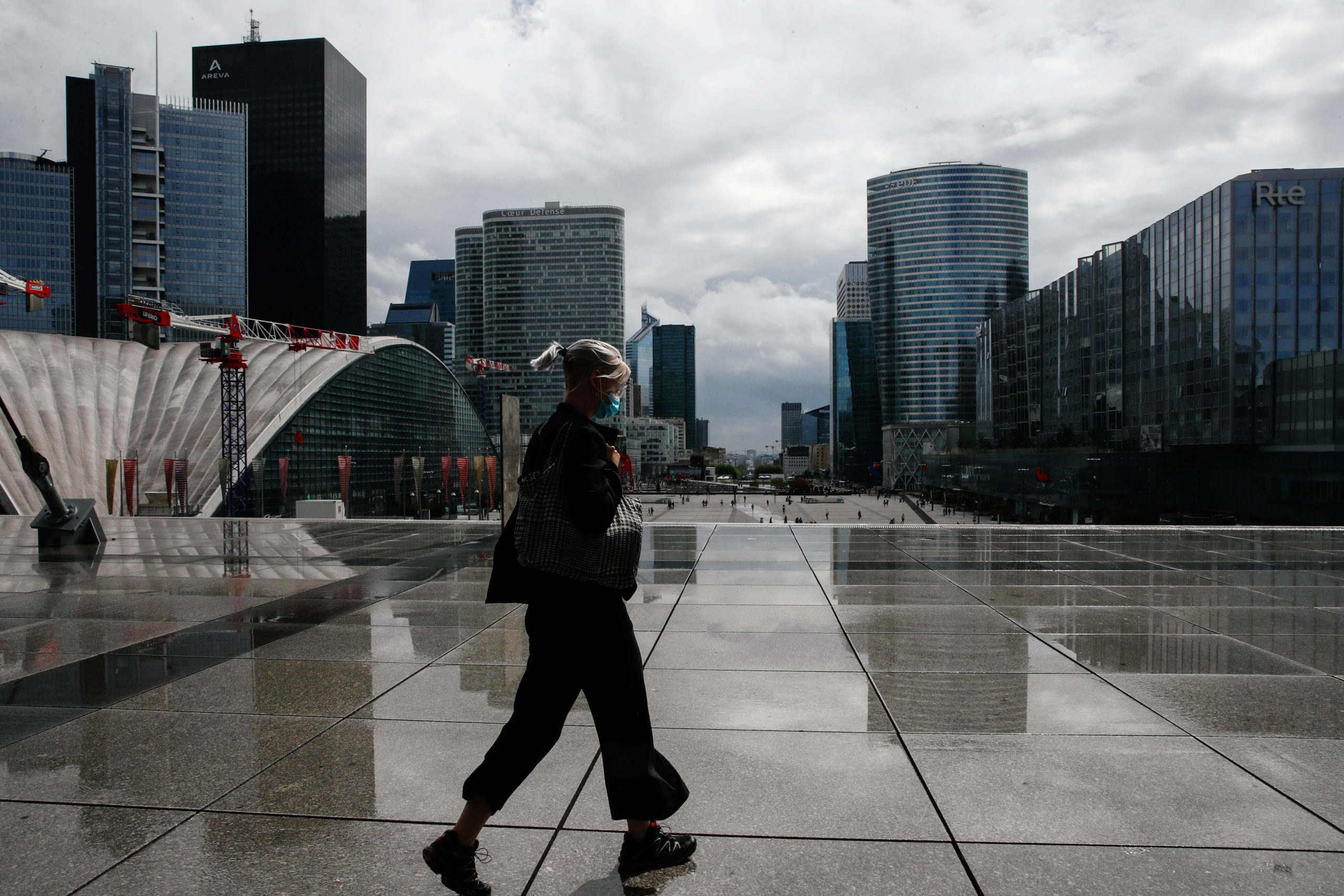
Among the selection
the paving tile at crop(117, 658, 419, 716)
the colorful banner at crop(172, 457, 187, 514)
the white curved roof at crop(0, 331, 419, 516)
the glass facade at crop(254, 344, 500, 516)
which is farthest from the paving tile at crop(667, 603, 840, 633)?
the glass facade at crop(254, 344, 500, 516)

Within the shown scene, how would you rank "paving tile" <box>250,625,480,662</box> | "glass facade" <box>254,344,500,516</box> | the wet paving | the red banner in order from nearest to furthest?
the wet paving < "paving tile" <box>250,625,480,662</box> < the red banner < "glass facade" <box>254,344,500,516</box>

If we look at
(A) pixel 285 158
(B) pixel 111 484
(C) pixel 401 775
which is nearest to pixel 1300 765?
(C) pixel 401 775

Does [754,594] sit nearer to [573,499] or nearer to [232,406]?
[573,499]

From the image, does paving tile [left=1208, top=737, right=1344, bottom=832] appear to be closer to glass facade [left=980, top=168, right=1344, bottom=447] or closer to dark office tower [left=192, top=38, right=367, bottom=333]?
glass facade [left=980, top=168, right=1344, bottom=447]

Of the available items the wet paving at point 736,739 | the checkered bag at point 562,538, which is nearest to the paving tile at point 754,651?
the wet paving at point 736,739

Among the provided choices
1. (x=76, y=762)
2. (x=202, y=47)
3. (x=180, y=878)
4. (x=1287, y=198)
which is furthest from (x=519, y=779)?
→ (x=202, y=47)

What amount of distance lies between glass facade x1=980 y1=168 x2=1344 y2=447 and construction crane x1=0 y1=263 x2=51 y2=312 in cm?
6627

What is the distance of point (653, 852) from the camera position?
2.88m

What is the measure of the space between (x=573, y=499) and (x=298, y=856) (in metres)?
1.66

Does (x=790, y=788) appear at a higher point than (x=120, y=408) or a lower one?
lower

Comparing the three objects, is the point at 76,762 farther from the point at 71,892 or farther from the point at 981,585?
the point at 981,585

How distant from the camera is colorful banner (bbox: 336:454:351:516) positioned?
69000 mm

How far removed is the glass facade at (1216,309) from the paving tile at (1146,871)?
60905mm

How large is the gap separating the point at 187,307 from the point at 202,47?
2979 inches
